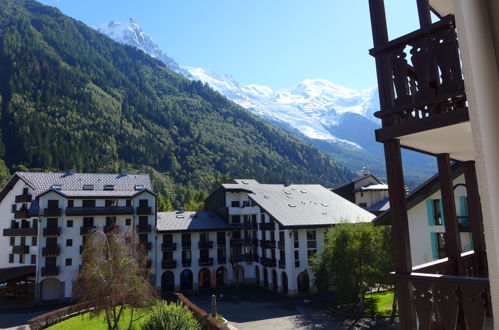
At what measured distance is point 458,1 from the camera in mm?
2354

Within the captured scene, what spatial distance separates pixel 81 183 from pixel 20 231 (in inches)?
399

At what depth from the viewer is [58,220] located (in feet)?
168

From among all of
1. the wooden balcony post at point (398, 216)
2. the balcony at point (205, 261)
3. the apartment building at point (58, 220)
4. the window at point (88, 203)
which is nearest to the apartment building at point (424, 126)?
the wooden balcony post at point (398, 216)

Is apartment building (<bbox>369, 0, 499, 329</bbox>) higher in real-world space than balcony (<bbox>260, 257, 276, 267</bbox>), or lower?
higher

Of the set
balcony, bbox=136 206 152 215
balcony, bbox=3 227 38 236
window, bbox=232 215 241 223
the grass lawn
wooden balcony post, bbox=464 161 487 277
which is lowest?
the grass lawn

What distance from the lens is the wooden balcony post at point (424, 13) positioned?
6.90 meters

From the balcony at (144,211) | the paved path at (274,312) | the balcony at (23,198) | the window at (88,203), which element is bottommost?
the paved path at (274,312)

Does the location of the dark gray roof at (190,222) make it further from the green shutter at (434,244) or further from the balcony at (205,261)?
the green shutter at (434,244)

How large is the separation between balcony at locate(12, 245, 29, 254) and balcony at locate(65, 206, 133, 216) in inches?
330

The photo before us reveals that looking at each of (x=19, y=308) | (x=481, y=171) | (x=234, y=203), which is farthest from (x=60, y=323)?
(x=481, y=171)

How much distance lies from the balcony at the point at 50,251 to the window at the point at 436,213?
45.7m

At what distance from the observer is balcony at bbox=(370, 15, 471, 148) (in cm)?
495

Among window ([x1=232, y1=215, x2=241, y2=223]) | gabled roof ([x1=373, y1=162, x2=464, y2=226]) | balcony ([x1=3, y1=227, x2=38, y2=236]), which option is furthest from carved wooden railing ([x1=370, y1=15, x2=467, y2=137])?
balcony ([x1=3, y1=227, x2=38, y2=236])

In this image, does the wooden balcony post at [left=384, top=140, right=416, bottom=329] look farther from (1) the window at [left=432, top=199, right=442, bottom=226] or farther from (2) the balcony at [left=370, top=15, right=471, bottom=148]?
(1) the window at [left=432, top=199, right=442, bottom=226]
